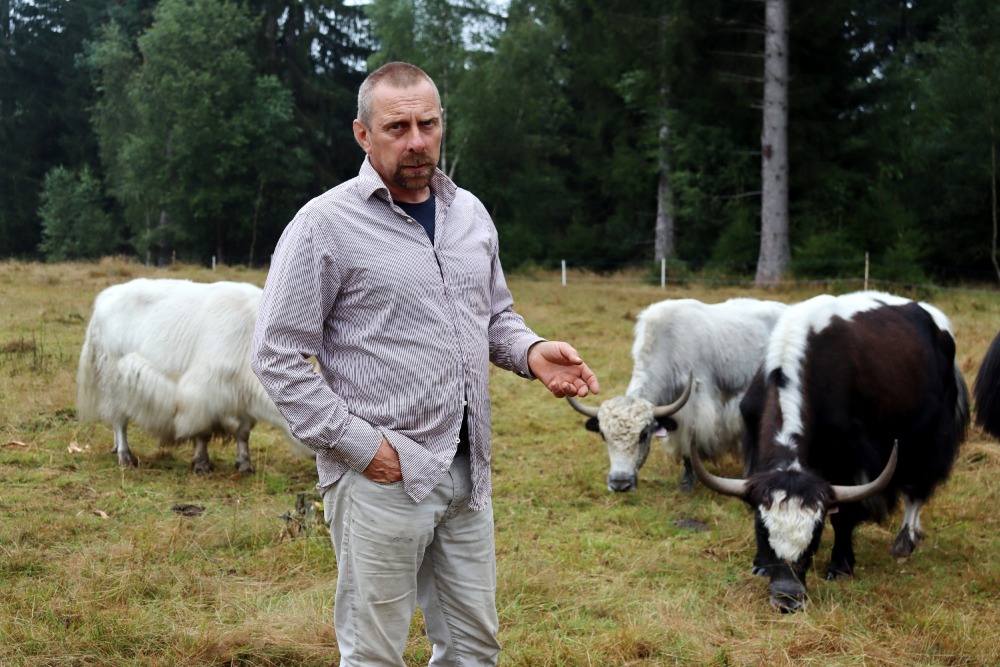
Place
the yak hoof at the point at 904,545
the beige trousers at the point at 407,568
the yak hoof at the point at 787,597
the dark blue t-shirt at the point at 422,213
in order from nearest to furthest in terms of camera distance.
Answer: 1. the beige trousers at the point at 407,568
2. the dark blue t-shirt at the point at 422,213
3. the yak hoof at the point at 787,597
4. the yak hoof at the point at 904,545

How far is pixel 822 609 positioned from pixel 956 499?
8.91ft

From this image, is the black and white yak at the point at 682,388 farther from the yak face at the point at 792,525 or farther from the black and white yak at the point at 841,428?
the yak face at the point at 792,525

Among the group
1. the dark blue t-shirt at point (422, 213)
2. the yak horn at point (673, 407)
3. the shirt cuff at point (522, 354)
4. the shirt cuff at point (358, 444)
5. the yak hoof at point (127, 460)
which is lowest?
the yak hoof at point (127, 460)

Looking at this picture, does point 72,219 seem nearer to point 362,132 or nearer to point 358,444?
point 362,132

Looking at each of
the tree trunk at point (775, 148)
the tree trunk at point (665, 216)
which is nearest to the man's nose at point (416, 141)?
the tree trunk at point (775, 148)

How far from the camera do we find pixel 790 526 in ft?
16.3

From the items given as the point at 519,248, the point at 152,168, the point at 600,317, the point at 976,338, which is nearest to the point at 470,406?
the point at 976,338

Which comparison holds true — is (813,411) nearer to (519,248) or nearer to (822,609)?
(822,609)

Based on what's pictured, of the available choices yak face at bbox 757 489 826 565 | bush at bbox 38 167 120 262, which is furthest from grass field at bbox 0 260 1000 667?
bush at bbox 38 167 120 262

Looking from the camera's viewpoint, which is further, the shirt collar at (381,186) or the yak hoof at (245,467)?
the yak hoof at (245,467)

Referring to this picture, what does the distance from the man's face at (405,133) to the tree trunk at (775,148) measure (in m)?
19.1

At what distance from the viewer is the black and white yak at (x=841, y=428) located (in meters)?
5.04

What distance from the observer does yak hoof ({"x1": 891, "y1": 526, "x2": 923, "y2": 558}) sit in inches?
236

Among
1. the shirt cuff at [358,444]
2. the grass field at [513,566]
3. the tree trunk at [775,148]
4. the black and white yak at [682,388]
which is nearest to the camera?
the shirt cuff at [358,444]
